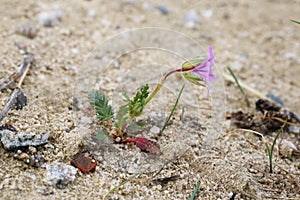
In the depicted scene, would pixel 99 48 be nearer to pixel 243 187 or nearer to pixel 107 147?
pixel 107 147

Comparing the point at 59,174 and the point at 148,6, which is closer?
the point at 59,174

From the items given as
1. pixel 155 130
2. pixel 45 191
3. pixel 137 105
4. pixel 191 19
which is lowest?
pixel 45 191

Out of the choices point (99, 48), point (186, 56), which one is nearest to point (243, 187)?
point (186, 56)

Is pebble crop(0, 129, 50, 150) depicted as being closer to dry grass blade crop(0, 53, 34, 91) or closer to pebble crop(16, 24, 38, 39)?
dry grass blade crop(0, 53, 34, 91)

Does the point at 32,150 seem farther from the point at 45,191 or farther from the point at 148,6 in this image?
the point at 148,6

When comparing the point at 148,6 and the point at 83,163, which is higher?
the point at 148,6

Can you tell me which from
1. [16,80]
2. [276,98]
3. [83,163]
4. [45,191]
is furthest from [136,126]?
[276,98]

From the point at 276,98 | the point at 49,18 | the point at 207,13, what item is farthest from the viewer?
the point at 207,13

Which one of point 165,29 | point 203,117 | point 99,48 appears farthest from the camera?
point 165,29
